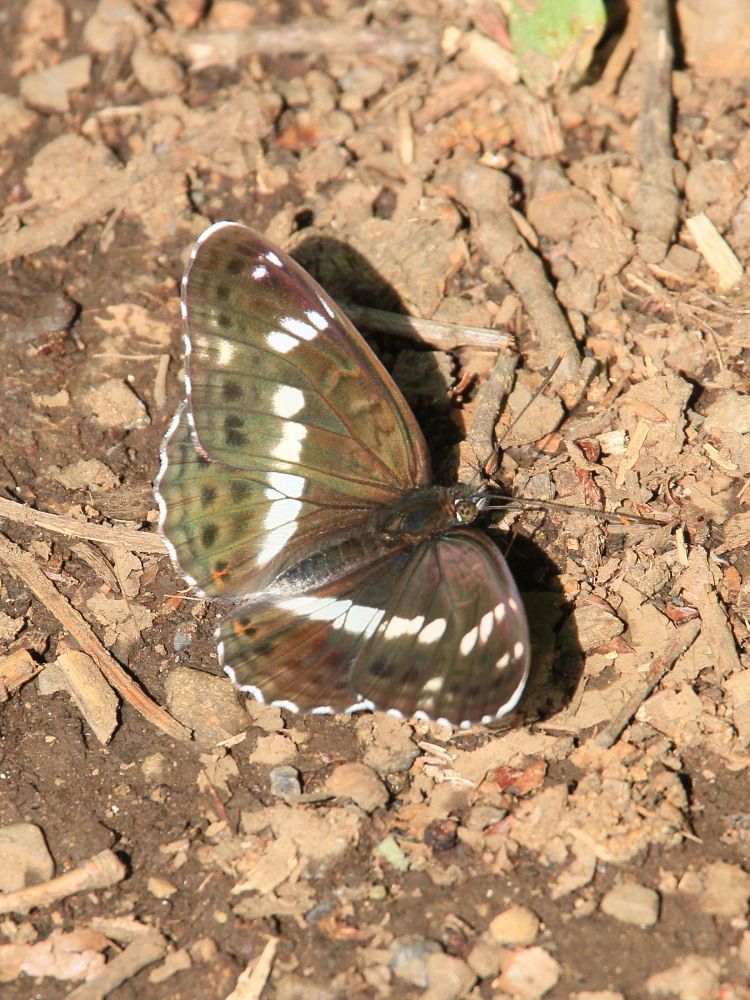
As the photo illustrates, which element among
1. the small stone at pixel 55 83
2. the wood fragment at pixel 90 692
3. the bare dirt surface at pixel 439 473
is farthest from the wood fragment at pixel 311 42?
the wood fragment at pixel 90 692

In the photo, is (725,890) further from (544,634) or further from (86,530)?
(86,530)

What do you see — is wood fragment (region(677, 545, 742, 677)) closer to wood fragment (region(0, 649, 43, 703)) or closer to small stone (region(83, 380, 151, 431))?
small stone (region(83, 380, 151, 431))

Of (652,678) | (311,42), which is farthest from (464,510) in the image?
(311,42)

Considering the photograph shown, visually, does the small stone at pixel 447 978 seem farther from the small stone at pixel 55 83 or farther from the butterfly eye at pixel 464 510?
the small stone at pixel 55 83

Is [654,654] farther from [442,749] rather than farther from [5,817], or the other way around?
[5,817]

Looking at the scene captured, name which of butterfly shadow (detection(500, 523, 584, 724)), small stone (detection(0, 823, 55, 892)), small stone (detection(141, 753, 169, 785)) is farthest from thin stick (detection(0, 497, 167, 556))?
butterfly shadow (detection(500, 523, 584, 724))

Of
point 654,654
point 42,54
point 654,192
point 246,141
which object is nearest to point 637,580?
point 654,654

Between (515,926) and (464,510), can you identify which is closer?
(515,926)
